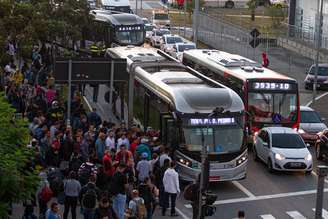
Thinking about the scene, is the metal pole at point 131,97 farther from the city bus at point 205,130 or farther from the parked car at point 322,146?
the parked car at point 322,146

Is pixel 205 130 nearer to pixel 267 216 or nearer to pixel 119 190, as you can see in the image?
pixel 267 216

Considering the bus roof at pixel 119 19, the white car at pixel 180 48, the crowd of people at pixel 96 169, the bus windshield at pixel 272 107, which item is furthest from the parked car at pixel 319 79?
the crowd of people at pixel 96 169

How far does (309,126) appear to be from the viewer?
31797 millimetres

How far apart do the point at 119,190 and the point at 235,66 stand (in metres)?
13.7

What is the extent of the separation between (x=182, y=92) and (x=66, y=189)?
6457 millimetres

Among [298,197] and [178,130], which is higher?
[178,130]

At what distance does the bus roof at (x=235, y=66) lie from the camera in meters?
30.0

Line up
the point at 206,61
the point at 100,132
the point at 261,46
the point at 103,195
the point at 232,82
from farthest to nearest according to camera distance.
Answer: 1. the point at 261,46
2. the point at 206,61
3. the point at 232,82
4. the point at 100,132
5. the point at 103,195

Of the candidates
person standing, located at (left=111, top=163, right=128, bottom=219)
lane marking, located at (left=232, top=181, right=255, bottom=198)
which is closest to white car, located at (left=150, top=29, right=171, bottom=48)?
lane marking, located at (left=232, top=181, right=255, bottom=198)

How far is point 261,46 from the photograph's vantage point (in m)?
63.5

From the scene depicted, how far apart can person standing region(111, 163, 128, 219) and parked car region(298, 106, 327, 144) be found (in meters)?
13.2

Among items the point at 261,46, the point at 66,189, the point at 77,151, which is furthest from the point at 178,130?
the point at 261,46

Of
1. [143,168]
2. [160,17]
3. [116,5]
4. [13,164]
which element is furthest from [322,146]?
[160,17]

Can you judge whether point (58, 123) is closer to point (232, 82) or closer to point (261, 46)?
point (232, 82)
